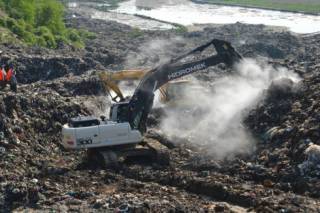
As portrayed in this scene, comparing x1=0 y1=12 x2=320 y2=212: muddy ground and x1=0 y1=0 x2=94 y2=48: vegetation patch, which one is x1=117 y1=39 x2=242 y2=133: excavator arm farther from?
x1=0 y1=0 x2=94 y2=48: vegetation patch

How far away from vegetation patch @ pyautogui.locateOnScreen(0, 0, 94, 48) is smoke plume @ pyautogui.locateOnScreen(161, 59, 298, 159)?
16.7 m

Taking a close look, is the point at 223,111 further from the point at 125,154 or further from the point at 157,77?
the point at 125,154

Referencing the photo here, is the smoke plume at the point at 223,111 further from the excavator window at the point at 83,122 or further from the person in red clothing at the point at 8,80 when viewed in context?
the person in red clothing at the point at 8,80

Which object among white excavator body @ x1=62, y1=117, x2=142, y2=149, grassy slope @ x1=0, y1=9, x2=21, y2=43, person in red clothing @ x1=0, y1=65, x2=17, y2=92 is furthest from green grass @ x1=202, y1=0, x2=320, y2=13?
white excavator body @ x1=62, y1=117, x2=142, y2=149

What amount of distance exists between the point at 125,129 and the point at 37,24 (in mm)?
29102

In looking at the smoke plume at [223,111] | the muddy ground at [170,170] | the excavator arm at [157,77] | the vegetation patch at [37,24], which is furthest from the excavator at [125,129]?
the vegetation patch at [37,24]

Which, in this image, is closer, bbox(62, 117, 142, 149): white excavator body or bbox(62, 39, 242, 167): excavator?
bbox(62, 117, 142, 149): white excavator body

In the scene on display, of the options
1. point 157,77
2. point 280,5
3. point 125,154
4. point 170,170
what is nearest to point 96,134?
point 125,154

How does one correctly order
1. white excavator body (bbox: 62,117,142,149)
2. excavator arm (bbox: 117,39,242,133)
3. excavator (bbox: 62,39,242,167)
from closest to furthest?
1. white excavator body (bbox: 62,117,142,149)
2. excavator (bbox: 62,39,242,167)
3. excavator arm (bbox: 117,39,242,133)

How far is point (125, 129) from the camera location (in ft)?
49.0

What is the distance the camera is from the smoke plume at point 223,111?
16594 millimetres

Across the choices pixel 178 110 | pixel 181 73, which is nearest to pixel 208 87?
pixel 178 110

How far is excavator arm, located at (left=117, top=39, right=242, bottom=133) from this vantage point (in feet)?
51.1

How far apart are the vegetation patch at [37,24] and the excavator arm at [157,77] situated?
65.8ft
